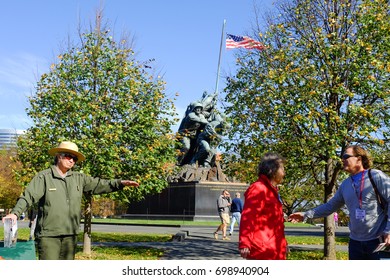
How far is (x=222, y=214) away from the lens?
19188 millimetres

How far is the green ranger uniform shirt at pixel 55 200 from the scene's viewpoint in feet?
18.9

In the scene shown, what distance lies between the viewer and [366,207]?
5.44 metres

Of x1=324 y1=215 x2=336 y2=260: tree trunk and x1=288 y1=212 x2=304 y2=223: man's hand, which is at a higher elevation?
x1=288 y1=212 x2=304 y2=223: man's hand

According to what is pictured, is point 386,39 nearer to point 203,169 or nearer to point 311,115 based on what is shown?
point 311,115

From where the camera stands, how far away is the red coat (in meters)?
4.67

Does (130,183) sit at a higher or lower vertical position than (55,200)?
higher

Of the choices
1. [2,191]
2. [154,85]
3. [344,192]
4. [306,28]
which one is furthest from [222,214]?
[2,191]

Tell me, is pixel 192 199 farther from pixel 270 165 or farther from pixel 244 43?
pixel 270 165

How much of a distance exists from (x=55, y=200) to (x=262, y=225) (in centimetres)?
250

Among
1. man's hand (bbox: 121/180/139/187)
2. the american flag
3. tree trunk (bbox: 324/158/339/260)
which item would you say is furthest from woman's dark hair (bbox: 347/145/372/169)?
the american flag

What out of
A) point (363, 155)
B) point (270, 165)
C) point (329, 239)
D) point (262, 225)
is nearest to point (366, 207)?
point (363, 155)

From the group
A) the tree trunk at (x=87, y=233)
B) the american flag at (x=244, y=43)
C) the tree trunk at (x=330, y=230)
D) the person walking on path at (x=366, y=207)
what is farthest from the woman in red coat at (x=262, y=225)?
the american flag at (x=244, y=43)

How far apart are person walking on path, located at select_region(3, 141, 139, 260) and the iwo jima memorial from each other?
27.4 meters

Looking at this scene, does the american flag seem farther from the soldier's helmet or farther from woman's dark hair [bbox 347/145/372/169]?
the soldier's helmet
